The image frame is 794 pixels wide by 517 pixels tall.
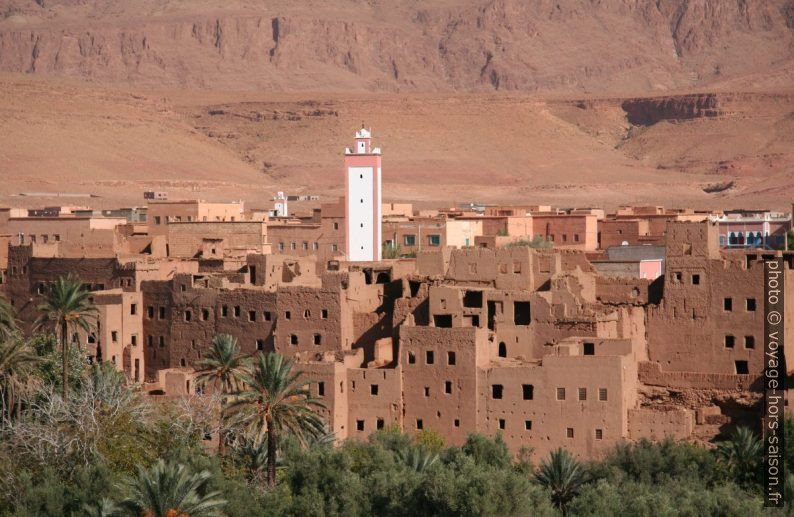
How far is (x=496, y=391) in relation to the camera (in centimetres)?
4634

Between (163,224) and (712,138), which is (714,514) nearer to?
(163,224)

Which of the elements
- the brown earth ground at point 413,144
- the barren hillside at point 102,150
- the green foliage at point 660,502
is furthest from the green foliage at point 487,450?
the brown earth ground at point 413,144

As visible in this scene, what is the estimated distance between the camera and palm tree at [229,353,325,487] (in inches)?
1633

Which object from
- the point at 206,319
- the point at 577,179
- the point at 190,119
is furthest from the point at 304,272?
the point at 190,119

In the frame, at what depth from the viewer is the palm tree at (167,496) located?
35.8 meters

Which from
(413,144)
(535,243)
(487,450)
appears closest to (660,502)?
(487,450)

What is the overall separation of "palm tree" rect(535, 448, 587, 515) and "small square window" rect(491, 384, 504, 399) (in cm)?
375

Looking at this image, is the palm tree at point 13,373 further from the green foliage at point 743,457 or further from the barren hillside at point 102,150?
the barren hillside at point 102,150

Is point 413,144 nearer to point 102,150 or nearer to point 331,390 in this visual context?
point 102,150

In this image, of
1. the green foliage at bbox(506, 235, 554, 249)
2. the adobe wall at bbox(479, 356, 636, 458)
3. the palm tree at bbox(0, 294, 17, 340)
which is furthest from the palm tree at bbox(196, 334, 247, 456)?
the green foliage at bbox(506, 235, 554, 249)

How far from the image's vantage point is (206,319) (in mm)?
52938

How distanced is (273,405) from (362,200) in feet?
90.8

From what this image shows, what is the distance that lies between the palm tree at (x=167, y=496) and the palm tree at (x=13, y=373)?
8857 millimetres

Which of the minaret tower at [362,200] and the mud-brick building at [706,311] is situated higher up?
the minaret tower at [362,200]
